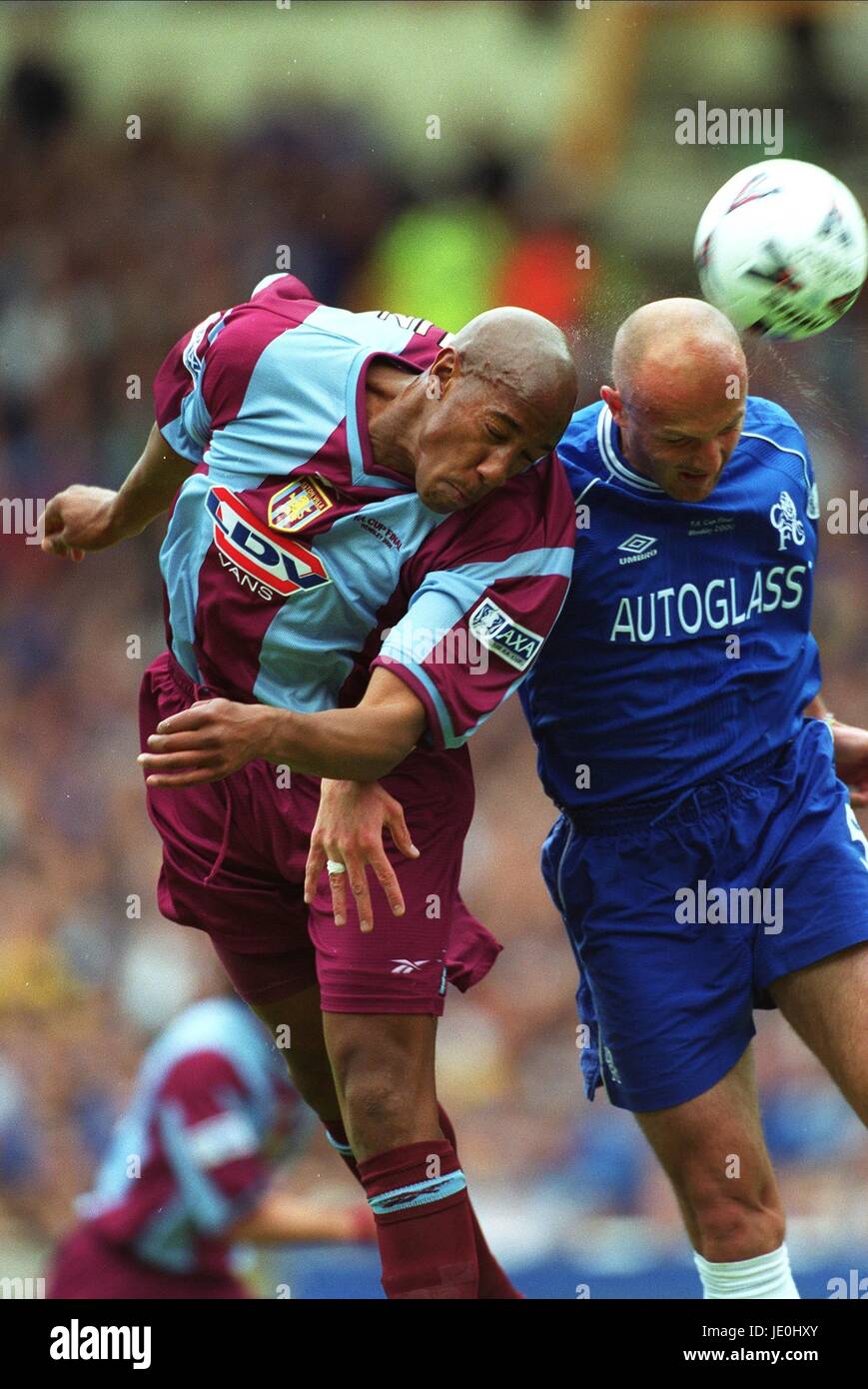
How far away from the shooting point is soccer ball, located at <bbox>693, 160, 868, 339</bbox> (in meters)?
Result: 3.77

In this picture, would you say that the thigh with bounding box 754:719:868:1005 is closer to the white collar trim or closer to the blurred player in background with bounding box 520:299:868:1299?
the blurred player in background with bounding box 520:299:868:1299

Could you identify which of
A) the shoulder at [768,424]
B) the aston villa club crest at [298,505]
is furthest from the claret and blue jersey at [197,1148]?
the shoulder at [768,424]

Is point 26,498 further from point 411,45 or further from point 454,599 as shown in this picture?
point 454,599

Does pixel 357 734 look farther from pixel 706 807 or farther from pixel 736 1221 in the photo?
pixel 736 1221

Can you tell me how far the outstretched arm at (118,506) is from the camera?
13.6ft

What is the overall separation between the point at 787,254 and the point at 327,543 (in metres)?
1.05

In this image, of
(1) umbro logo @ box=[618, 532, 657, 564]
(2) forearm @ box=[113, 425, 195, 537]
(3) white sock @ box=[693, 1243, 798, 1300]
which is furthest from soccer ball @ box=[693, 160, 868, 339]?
(3) white sock @ box=[693, 1243, 798, 1300]

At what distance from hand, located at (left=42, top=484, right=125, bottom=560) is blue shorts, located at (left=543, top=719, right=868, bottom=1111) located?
1.27 metres

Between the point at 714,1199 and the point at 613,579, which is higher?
the point at 613,579

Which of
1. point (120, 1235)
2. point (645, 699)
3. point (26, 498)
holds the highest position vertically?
point (26, 498)

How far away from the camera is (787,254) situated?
3.76 meters

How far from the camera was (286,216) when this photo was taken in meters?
9.27
